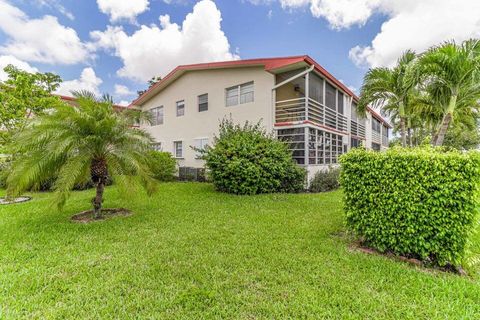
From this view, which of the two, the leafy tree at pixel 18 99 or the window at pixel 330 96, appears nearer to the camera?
the leafy tree at pixel 18 99

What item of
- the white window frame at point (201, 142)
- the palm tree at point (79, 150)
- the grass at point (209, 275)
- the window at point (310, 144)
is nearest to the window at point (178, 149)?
the white window frame at point (201, 142)

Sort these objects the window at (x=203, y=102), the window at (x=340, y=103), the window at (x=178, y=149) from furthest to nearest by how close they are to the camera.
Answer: the window at (x=178, y=149) → the window at (x=340, y=103) → the window at (x=203, y=102)

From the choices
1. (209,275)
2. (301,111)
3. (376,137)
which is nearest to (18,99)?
(209,275)

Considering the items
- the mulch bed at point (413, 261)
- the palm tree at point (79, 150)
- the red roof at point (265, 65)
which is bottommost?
the mulch bed at point (413, 261)

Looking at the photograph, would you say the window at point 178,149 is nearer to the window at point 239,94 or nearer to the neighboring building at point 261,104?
the neighboring building at point 261,104

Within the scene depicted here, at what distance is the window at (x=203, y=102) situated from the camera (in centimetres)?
1541

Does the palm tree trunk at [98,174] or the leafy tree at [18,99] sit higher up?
the leafy tree at [18,99]

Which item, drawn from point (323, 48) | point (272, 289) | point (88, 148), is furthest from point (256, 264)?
point (323, 48)

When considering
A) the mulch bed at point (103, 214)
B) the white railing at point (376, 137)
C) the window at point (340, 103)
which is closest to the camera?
the mulch bed at point (103, 214)

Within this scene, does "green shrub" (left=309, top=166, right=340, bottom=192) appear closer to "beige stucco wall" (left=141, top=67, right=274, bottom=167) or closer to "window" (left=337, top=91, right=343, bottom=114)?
"beige stucco wall" (left=141, top=67, right=274, bottom=167)

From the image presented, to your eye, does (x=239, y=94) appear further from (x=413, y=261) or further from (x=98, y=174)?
(x=413, y=261)

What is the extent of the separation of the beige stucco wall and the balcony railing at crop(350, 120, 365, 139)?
34.0ft

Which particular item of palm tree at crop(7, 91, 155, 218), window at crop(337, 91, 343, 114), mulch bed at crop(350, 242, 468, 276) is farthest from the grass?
window at crop(337, 91, 343, 114)

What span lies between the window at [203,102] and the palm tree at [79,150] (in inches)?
339
